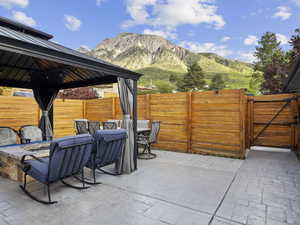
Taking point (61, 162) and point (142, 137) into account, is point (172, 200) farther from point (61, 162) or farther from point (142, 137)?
point (142, 137)

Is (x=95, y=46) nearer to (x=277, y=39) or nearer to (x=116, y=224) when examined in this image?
(x=277, y=39)

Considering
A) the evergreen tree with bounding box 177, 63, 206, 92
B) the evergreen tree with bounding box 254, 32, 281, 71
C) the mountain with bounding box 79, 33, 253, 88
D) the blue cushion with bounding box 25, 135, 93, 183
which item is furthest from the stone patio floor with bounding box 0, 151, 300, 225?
the mountain with bounding box 79, 33, 253, 88

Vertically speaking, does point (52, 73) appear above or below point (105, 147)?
above

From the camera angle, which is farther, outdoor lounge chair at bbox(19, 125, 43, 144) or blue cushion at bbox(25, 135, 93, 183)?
outdoor lounge chair at bbox(19, 125, 43, 144)

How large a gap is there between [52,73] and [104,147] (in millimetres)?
3556

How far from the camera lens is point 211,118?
541 cm

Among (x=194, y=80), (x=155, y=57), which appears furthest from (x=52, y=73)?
(x=155, y=57)

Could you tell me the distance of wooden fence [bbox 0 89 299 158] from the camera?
5082mm

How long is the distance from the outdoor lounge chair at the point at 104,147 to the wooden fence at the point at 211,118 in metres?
2.89

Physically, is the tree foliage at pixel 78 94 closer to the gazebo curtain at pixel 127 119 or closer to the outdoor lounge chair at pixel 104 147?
the gazebo curtain at pixel 127 119

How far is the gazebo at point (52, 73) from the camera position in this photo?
2.87 meters

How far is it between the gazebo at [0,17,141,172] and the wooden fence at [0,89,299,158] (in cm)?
185

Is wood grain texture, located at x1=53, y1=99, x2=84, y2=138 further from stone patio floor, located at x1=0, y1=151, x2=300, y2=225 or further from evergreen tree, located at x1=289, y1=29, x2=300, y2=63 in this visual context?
evergreen tree, located at x1=289, y1=29, x2=300, y2=63

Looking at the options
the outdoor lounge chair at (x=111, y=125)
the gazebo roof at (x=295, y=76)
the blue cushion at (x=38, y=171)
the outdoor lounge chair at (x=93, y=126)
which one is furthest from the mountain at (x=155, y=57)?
the blue cushion at (x=38, y=171)
